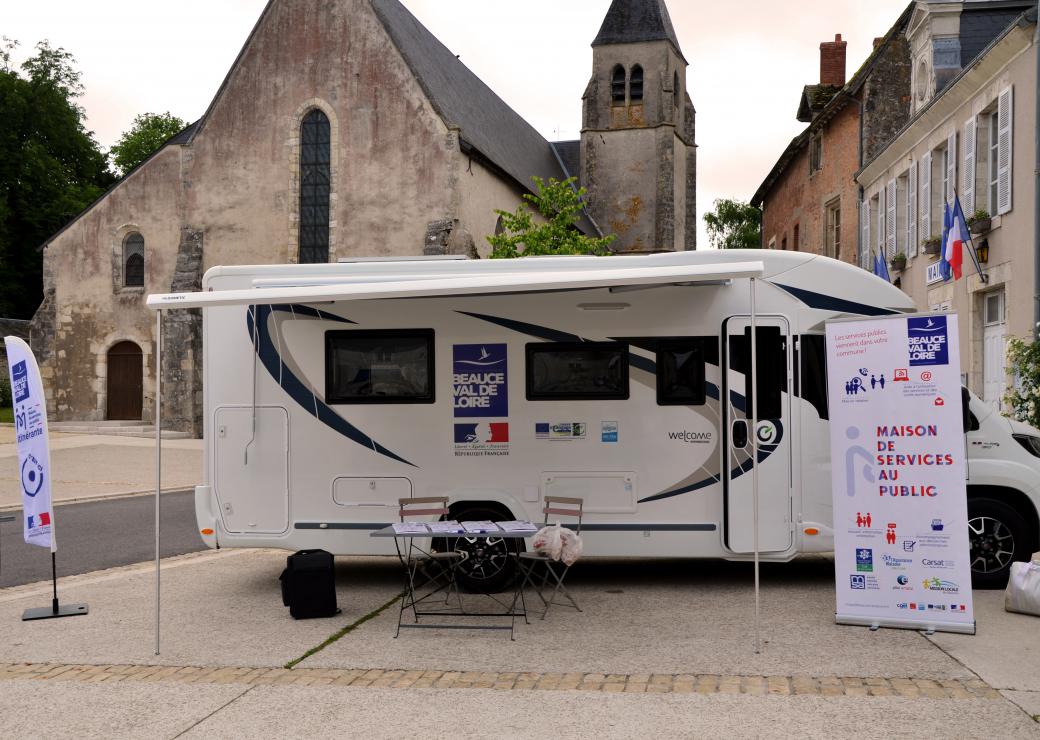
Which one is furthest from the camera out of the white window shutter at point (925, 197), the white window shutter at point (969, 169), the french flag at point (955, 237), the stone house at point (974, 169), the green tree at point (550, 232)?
the green tree at point (550, 232)

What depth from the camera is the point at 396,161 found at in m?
30.1

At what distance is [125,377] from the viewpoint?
33.3 m

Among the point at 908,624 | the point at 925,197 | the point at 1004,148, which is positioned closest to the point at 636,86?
the point at 925,197

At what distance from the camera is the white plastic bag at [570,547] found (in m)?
7.64

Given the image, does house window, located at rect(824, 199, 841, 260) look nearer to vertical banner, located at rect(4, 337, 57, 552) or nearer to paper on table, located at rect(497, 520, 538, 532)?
paper on table, located at rect(497, 520, 538, 532)

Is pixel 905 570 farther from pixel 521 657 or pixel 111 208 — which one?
pixel 111 208

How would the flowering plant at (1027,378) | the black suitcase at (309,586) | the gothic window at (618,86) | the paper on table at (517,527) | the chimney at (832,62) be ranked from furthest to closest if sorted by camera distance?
the gothic window at (618,86)
the chimney at (832,62)
the flowering plant at (1027,378)
the black suitcase at (309,586)
the paper on table at (517,527)

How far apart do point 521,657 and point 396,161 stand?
24.9m

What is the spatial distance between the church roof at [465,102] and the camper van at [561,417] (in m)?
22.0

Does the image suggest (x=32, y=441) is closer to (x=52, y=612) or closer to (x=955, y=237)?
(x=52, y=612)


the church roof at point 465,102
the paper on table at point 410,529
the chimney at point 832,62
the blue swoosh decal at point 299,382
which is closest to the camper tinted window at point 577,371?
the blue swoosh decal at point 299,382

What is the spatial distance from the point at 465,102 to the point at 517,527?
30.3 meters

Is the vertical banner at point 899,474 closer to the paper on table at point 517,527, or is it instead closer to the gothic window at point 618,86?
the paper on table at point 517,527

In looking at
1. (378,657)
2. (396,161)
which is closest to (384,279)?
(378,657)
